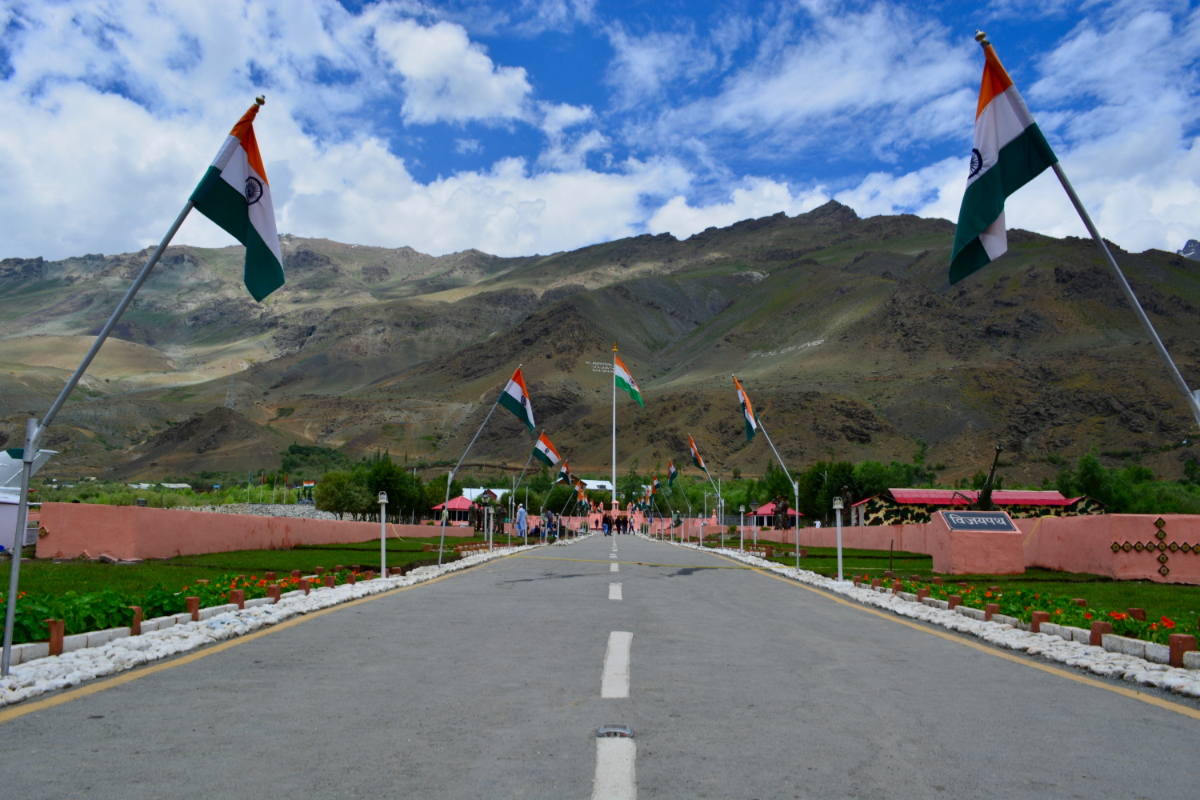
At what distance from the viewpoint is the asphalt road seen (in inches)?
168

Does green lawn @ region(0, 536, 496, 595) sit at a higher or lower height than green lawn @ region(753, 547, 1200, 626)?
higher

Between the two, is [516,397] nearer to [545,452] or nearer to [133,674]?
[545,452]

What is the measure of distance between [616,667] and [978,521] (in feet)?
62.5

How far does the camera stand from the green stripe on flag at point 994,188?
30.3ft

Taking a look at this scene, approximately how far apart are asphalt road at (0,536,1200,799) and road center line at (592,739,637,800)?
0.04 meters

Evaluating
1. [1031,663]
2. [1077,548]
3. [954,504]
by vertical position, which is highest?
[954,504]

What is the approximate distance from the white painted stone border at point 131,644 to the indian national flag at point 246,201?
11.7 feet

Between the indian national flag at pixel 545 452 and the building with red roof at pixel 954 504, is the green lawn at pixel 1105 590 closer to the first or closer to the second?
the indian national flag at pixel 545 452

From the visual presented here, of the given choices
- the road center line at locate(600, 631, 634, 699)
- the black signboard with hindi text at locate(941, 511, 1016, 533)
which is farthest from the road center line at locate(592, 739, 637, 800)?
the black signboard with hindi text at locate(941, 511, 1016, 533)

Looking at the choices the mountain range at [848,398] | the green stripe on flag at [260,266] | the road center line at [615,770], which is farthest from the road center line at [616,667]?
the mountain range at [848,398]

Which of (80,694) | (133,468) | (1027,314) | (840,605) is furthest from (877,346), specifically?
(80,694)

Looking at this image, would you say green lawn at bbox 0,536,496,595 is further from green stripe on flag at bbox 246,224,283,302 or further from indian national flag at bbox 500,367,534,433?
indian national flag at bbox 500,367,534,433

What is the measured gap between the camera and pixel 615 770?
4406mm

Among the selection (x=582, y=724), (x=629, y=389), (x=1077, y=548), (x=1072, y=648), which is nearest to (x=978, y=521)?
(x=1077, y=548)
